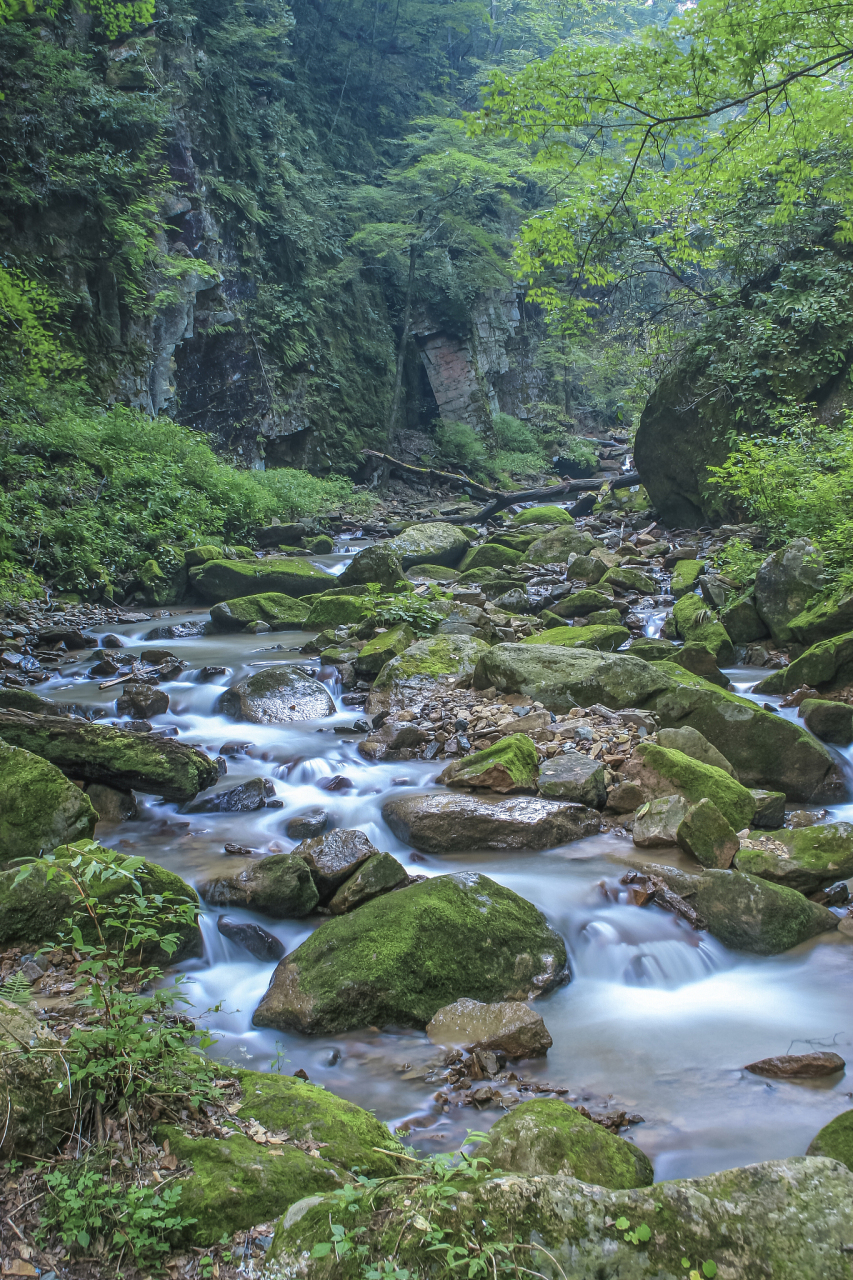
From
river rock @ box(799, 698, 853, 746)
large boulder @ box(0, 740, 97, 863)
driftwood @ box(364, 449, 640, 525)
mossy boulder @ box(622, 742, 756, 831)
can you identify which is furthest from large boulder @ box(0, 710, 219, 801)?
driftwood @ box(364, 449, 640, 525)

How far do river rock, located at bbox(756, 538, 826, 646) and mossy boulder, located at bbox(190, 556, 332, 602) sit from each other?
7515mm

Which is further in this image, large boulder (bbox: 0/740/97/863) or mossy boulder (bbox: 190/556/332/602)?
mossy boulder (bbox: 190/556/332/602)

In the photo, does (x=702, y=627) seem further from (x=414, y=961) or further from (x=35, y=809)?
(x=35, y=809)

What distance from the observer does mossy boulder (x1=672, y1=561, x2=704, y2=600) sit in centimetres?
1110

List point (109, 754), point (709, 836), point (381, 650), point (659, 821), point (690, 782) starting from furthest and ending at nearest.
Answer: point (381, 650) < point (109, 754) < point (690, 782) < point (659, 821) < point (709, 836)

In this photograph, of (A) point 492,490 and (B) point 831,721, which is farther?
(A) point 492,490

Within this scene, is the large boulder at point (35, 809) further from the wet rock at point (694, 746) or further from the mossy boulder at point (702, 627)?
the mossy boulder at point (702, 627)

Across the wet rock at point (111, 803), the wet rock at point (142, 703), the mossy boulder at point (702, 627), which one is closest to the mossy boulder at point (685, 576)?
the mossy boulder at point (702, 627)

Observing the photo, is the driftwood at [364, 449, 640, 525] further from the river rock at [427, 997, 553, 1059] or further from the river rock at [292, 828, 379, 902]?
the river rock at [427, 997, 553, 1059]

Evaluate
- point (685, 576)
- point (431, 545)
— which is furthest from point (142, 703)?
point (431, 545)

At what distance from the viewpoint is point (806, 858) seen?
454 cm

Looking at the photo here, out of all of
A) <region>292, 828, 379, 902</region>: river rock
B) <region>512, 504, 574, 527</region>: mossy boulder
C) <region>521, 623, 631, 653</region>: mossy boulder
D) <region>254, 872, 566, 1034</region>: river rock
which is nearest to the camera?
<region>254, 872, 566, 1034</region>: river rock

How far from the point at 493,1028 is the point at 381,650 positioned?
5749 millimetres

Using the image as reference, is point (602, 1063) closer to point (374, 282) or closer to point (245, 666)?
point (245, 666)
